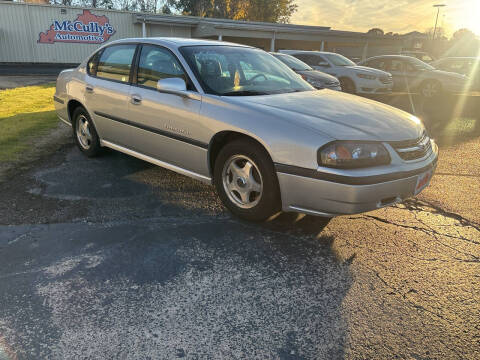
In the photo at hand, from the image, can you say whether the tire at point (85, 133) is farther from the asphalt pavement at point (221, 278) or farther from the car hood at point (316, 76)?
the car hood at point (316, 76)

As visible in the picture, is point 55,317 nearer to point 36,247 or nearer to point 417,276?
point 36,247

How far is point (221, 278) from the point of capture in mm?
2582

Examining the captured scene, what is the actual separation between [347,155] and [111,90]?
2.96 metres

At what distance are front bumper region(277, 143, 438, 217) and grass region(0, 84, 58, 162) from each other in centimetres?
406

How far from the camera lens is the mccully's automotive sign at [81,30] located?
2256 cm

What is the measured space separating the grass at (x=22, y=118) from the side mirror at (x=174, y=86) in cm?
282

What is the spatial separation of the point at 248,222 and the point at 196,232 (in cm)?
50

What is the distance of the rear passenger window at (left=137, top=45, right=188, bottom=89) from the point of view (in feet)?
12.6

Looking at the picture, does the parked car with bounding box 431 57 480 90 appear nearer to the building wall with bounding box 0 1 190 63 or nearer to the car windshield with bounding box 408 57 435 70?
the car windshield with bounding box 408 57 435 70

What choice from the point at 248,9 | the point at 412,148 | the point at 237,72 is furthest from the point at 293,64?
the point at 248,9

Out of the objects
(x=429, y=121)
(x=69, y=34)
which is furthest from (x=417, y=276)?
(x=69, y=34)

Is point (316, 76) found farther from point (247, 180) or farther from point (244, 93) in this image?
point (247, 180)

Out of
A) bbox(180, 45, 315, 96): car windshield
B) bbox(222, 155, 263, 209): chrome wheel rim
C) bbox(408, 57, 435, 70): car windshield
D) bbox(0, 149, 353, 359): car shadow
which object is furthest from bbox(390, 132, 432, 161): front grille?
bbox(408, 57, 435, 70): car windshield

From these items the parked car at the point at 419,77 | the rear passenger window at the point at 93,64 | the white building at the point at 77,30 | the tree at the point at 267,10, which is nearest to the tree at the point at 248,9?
the tree at the point at 267,10
